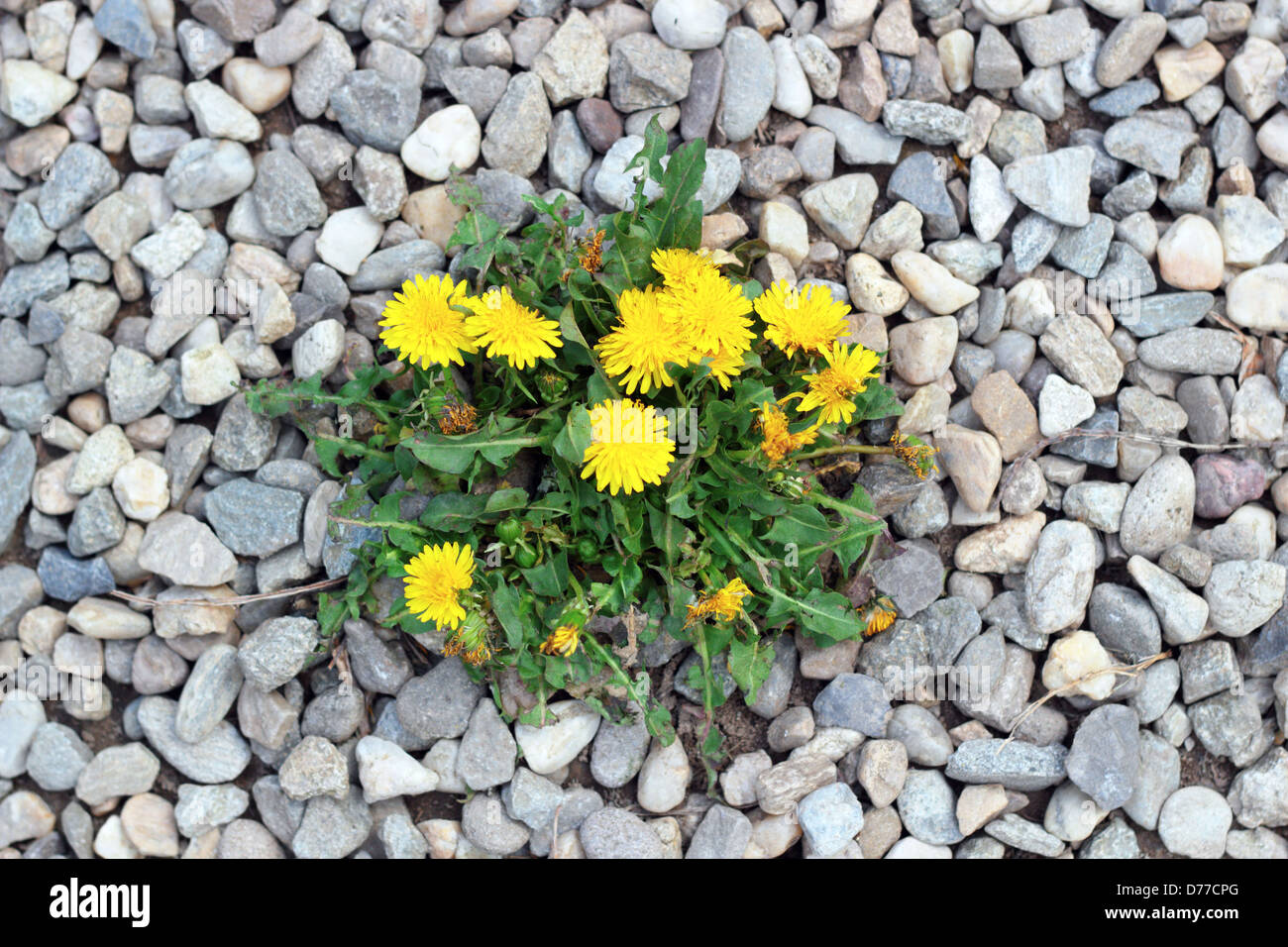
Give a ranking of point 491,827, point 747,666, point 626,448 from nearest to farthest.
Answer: point 626,448, point 747,666, point 491,827

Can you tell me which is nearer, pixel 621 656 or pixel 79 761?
pixel 621 656

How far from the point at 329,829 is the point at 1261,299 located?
3.68 metres

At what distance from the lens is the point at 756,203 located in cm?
375

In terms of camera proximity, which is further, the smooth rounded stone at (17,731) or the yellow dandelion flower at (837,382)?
the smooth rounded stone at (17,731)

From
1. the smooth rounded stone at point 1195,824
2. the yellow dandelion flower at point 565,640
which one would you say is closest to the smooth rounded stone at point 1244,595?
the smooth rounded stone at point 1195,824

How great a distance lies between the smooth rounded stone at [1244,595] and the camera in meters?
3.56

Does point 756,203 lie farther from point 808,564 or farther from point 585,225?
point 808,564

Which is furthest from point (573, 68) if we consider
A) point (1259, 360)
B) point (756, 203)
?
point (1259, 360)

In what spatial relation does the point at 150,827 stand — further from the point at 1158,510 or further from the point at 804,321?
the point at 1158,510

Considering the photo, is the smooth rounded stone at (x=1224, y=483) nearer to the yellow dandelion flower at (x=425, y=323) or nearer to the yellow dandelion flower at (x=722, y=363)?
the yellow dandelion flower at (x=722, y=363)

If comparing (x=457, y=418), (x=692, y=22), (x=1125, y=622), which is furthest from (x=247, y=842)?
(x=692, y=22)

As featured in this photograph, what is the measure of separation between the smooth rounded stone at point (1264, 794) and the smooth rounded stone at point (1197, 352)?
4.40 ft

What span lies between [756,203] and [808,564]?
131 cm

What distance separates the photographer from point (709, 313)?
292 centimetres
